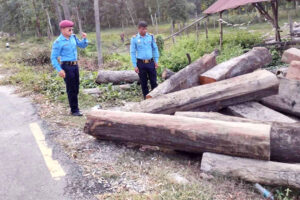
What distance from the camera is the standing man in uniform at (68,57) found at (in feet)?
17.0

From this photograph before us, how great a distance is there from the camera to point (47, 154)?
13.2ft

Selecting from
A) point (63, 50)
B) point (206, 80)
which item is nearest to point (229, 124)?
point (206, 80)

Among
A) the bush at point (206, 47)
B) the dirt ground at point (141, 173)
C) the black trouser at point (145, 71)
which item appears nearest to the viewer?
the dirt ground at point (141, 173)

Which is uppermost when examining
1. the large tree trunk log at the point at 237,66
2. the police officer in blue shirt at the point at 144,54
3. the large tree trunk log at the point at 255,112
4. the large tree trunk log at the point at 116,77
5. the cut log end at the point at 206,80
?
the police officer in blue shirt at the point at 144,54

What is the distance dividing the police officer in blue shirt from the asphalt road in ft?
7.69

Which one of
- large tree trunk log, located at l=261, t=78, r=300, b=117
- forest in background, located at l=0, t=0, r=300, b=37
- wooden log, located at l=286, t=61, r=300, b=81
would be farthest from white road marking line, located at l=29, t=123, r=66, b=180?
forest in background, located at l=0, t=0, r=300, b=37

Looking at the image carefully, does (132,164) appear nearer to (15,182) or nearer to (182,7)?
(15,182)

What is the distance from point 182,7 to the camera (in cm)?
3241

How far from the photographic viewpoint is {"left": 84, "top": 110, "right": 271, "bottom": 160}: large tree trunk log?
3340mm

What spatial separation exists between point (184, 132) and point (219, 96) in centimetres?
129

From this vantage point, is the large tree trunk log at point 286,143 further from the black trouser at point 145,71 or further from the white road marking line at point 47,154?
the black trouser at point 145,71

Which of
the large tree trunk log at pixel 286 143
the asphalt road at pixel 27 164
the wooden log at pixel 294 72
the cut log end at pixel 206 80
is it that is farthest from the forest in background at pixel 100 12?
the large tree trunk log at pixel 286 143

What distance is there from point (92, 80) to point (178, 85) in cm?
344

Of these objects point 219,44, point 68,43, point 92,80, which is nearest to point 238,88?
point 68,43
